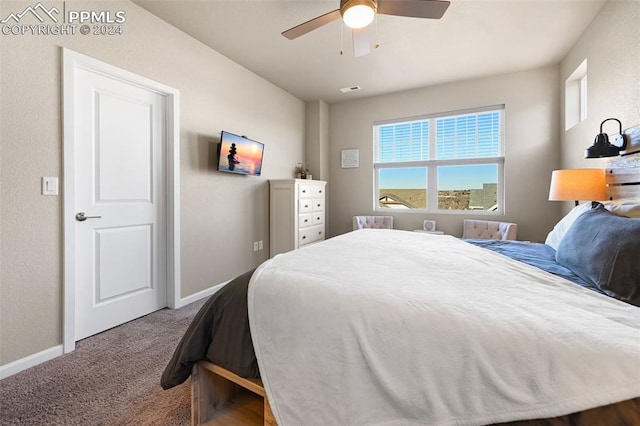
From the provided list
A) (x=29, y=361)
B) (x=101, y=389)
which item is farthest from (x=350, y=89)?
(x=29, y=361)

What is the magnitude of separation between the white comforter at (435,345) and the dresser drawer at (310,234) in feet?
8.26

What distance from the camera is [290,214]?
3725mm

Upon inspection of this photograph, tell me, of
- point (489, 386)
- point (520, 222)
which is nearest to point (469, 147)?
point (520, 222)

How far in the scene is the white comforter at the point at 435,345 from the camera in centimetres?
72

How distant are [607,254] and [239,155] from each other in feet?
10.2

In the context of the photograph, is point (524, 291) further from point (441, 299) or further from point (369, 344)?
point (369, 344)

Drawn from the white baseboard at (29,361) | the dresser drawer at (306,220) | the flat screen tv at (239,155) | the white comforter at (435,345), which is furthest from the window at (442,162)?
the white baseboard at (29,361)

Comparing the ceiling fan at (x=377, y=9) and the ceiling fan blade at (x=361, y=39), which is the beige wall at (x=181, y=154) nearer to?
the ceiling fan at (x=377, y=9)

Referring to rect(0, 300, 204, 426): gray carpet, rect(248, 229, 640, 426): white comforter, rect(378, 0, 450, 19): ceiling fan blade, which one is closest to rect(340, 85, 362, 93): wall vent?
rect(378, 0, 450, 19): ceiling fan blade

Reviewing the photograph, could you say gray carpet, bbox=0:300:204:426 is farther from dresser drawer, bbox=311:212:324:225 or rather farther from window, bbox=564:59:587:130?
window, bbox=564:59:587:130

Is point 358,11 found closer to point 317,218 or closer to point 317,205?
point 317,205

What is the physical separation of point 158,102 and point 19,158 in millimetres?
1187

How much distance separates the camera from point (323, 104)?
184 inches

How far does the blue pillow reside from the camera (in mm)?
1023
